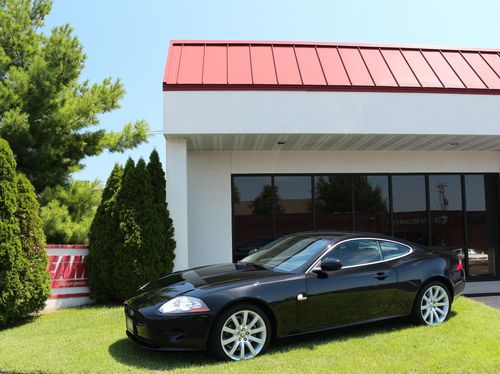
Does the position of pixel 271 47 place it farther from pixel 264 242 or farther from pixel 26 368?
pixel 26 368

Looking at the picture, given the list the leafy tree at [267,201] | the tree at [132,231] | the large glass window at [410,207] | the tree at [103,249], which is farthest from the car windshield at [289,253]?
the large glass window at [410,207]

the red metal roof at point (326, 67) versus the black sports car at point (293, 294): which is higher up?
the red metal roof at point (326, 67)

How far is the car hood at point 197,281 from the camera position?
4988 mm

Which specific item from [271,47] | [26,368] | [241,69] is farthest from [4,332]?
[271,47]

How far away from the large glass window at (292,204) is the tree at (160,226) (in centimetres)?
277

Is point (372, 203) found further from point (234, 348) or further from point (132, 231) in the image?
point (234, 348)

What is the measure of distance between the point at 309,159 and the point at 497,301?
15.4 ft

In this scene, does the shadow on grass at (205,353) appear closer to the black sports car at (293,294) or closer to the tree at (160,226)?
the black sports car at (293,294)

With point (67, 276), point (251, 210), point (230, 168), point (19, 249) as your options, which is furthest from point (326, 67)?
point (19, 249)

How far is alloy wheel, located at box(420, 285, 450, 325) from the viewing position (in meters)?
6.00

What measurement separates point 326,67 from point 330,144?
5.31ft

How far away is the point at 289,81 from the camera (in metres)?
8.75

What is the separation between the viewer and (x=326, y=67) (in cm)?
938

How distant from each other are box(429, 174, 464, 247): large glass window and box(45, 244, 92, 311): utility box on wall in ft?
25.7
